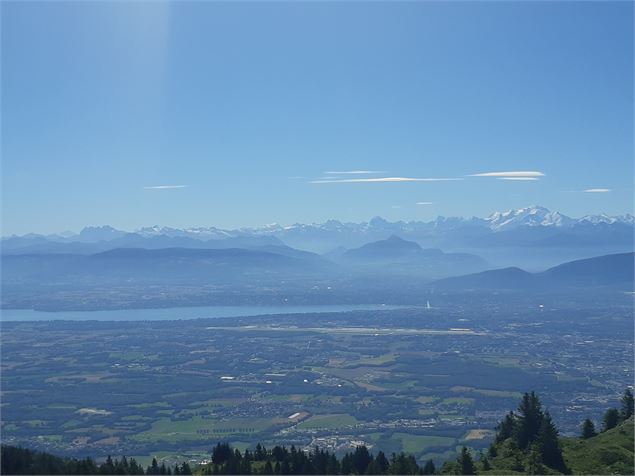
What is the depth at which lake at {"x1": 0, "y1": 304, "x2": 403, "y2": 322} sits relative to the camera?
126500mm

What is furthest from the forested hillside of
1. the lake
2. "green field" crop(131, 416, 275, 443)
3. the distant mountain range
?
the distant mountain range

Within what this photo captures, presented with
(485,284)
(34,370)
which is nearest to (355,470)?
(34,370)

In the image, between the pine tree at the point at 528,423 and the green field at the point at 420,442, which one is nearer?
the pine tree at the point at 528,423

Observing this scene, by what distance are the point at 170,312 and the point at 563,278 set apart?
117 meters

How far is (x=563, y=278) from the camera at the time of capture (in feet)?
620

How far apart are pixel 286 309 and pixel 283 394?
274 feet

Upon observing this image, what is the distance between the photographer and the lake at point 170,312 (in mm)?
126500

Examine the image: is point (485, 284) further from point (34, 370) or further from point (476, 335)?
point (34, 370)

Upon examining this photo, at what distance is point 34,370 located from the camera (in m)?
75.4

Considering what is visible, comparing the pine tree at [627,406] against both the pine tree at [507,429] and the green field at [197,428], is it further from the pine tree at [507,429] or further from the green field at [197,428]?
the green field at [197,428]

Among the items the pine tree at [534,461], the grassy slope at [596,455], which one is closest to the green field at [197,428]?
the grassy slope at [596,455]

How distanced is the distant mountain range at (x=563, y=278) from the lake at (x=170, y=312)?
4873cm

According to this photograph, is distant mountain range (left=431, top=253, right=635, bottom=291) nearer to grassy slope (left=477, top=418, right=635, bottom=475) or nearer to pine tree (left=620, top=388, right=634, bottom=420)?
pine tree (left=620, top=388, right=634, bottom=420)

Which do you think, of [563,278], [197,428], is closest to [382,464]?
[197,428]
